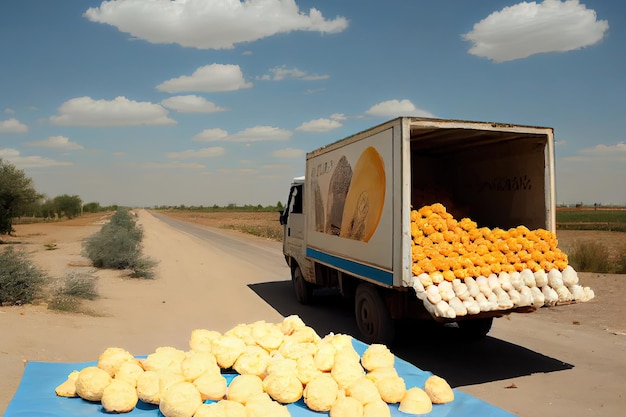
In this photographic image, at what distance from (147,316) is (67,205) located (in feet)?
343

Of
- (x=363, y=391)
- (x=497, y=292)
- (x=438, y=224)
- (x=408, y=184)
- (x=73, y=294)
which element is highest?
(x=408, y=184)

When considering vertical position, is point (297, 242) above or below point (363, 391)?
above

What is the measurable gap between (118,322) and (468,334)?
5.86 meters

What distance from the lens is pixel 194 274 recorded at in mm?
15031

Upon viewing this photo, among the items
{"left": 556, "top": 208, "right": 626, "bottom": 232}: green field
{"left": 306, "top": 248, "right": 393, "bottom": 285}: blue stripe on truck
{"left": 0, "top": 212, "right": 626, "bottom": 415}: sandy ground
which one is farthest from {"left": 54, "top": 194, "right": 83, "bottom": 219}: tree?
{"left": 306, "top": 248, "right": 393, "bottom": 285}: blue stripe on truck

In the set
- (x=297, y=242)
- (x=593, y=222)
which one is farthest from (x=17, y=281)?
(x=593, y=222)

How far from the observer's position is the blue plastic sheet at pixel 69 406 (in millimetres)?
3645

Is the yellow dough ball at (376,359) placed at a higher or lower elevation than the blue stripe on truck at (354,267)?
lower

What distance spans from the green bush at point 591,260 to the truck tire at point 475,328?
8862 mm

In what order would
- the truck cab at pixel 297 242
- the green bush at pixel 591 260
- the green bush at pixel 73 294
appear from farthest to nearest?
the green bush at pixel 591 260 < the truck cab at pixel 297 242 < the green bush at pixel 73 294

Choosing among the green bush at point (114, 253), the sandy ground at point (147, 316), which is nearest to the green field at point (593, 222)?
the sandy ground at point (147, 316)

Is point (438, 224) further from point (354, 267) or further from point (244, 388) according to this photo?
point (244, 388)

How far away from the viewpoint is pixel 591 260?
1545 cm

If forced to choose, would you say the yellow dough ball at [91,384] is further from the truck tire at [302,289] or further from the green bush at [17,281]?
the truck tire at [302,289]
